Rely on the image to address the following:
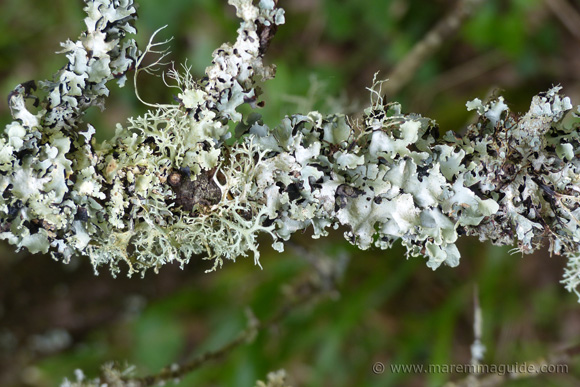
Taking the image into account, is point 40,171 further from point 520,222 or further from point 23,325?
point 23,325

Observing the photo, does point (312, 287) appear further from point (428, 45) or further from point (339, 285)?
point (428, 45)

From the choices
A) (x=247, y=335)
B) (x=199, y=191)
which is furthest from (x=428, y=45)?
(x=199, y=191)

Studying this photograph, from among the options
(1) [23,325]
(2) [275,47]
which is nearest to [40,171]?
(1) [23,325]

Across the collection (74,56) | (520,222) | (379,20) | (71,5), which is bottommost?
(520,222)

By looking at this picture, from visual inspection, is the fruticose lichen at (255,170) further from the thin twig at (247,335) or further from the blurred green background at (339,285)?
the blurred green background at (339,285)

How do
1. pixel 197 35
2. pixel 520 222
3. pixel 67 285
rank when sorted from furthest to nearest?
1. pixel 197 35
2. pixel 67 285
3. pixel 520 222

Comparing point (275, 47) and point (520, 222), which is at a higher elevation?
point (275, 47)

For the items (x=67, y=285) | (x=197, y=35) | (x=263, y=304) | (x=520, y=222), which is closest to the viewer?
(x=520, y=222)
